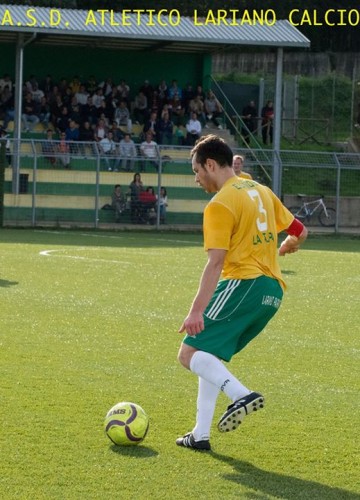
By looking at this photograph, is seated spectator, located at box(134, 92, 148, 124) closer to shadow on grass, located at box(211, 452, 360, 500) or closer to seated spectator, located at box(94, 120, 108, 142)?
seated spectator, located at box(94, 120, 108, 142)

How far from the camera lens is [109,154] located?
29953mm

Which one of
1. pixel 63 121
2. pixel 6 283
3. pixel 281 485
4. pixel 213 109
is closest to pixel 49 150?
pixel 63 121

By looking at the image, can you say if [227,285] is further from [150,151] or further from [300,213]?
[300,213]

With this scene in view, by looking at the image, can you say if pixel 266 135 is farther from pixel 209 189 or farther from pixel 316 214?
pixel 209 189

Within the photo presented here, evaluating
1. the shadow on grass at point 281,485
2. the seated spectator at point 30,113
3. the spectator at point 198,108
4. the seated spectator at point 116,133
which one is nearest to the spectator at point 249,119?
the spectator at point 198,108

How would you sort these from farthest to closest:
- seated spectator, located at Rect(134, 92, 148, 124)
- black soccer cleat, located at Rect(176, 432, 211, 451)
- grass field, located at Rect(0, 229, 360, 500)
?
seated spectator, located at Rect(134, 92, 148, 124) < black soccer cleat, located at Rect(176, 432, 211, 451) < grass field, located at Rect(0, 229, 360, 500)

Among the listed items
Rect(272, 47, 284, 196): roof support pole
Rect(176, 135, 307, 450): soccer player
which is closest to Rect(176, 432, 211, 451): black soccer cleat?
Rect(176, 135, 307, 450): soccer player

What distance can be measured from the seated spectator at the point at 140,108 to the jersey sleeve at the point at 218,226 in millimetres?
28368

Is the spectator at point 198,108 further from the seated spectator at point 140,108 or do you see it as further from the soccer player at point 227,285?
the soccer player at point 227,285

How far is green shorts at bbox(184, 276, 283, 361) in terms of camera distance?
241 inches

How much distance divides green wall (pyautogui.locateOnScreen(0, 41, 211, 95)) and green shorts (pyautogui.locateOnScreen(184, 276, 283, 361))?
100 ft

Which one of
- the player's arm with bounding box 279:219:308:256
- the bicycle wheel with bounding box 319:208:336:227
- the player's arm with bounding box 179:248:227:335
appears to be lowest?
the bicycle wheel with bounding box 319:208:336:227

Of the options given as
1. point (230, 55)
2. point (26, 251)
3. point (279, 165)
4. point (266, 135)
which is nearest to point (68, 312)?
point (26, 251)

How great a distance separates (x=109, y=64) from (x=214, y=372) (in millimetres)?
31808
